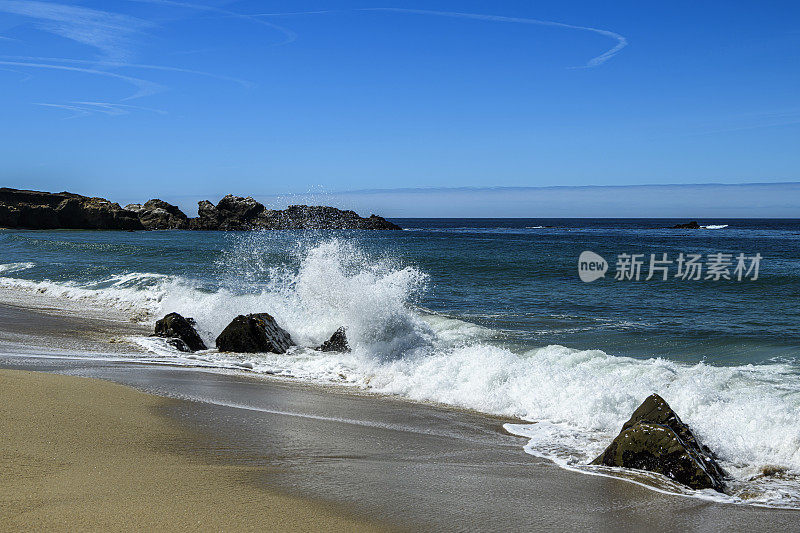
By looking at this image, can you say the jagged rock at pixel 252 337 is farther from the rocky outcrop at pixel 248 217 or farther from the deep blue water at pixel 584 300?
the rocky outcrop at pixel 248 217

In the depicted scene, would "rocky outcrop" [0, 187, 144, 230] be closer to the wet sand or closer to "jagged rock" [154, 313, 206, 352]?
"jagged rock" [154, 313, 206, 352]

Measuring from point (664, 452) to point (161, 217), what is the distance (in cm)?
8620

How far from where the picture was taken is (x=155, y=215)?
3285 inches

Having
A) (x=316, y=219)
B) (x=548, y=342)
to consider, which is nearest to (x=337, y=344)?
(x=548, y=342)

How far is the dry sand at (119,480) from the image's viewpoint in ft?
10.4

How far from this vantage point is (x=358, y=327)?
1023cm

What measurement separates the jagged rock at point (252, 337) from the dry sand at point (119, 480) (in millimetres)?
4618

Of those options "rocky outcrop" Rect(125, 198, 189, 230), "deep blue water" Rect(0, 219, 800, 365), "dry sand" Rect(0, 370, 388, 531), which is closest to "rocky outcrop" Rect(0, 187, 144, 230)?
"rocky outcrop" Rect(125, 198, 189, 230)

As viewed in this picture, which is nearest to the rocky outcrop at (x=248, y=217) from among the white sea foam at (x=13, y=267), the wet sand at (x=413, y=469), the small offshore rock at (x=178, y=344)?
the white sea foam at (x=13, y=267)

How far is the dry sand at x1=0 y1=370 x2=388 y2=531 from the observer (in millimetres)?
3166

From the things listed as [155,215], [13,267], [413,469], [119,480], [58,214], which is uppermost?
[155,215]

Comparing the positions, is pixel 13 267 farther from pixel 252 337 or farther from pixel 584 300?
pixel 584 300

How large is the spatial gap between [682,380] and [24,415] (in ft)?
21.9

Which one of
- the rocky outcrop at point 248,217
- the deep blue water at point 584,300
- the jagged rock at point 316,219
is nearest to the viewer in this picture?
the deep blue water at point 584,300
